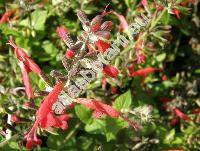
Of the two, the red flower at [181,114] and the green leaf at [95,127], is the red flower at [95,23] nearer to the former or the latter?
the green leaf at [95,127]

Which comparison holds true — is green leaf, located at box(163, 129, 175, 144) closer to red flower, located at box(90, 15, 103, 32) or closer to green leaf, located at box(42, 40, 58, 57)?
green leaf, located at box(42, 40, 58, 57)

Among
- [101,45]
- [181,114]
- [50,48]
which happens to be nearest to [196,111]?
[181,114]

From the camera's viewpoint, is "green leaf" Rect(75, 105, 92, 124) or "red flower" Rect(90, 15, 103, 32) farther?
"green leaf" Rect(75, 105, 92, 124)

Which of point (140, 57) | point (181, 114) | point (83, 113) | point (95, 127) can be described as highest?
point (140, 57)

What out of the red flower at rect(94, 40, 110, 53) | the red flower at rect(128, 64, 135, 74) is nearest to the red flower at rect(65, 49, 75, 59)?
the red flower at rect(94, 40, 110, 53)

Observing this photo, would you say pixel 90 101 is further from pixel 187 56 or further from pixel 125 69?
pixel 187 56

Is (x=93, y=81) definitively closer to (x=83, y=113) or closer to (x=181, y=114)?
(x=83, y=113)

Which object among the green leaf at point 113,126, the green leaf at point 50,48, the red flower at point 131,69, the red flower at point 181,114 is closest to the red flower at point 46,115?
the green leaf at point 113,126

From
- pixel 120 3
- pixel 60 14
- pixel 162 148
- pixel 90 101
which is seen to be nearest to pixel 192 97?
pixel 162 148
